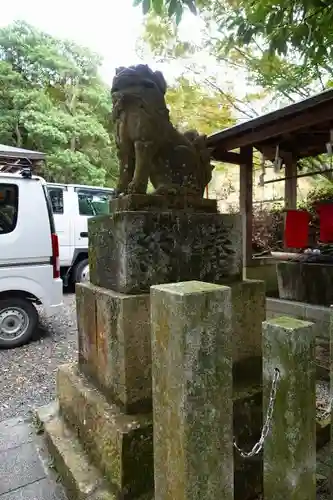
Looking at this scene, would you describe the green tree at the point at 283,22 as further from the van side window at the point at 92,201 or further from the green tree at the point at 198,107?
the van side window at the point at 92,201

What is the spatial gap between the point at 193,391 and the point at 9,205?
4.53 metres

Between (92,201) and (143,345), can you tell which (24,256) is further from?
(92,201)

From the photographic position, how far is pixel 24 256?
495 centimetres

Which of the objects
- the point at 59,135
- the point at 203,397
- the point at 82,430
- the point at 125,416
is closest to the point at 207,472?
the point at 203,397

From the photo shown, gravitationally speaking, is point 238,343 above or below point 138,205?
below

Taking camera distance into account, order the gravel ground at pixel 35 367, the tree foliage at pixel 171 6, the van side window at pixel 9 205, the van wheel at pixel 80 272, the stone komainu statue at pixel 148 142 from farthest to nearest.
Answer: the van wheel at pixel 80 272, the van side window at pixel 9 205, the gravel ground at pixel 35 367, the tree foliage at pixel 171 6, the stone komainu statue at pixel 148 142

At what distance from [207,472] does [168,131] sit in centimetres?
199

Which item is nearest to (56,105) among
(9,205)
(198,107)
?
(198,107)

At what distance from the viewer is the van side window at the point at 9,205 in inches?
191

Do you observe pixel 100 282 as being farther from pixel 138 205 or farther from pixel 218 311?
pixel 218 311

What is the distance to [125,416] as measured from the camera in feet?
6.03

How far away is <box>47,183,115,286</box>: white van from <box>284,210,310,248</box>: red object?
4388 mm

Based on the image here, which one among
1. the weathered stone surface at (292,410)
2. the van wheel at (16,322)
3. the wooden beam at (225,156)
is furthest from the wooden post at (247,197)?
the weathered stone surface at (292,410)

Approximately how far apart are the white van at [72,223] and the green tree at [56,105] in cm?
415
